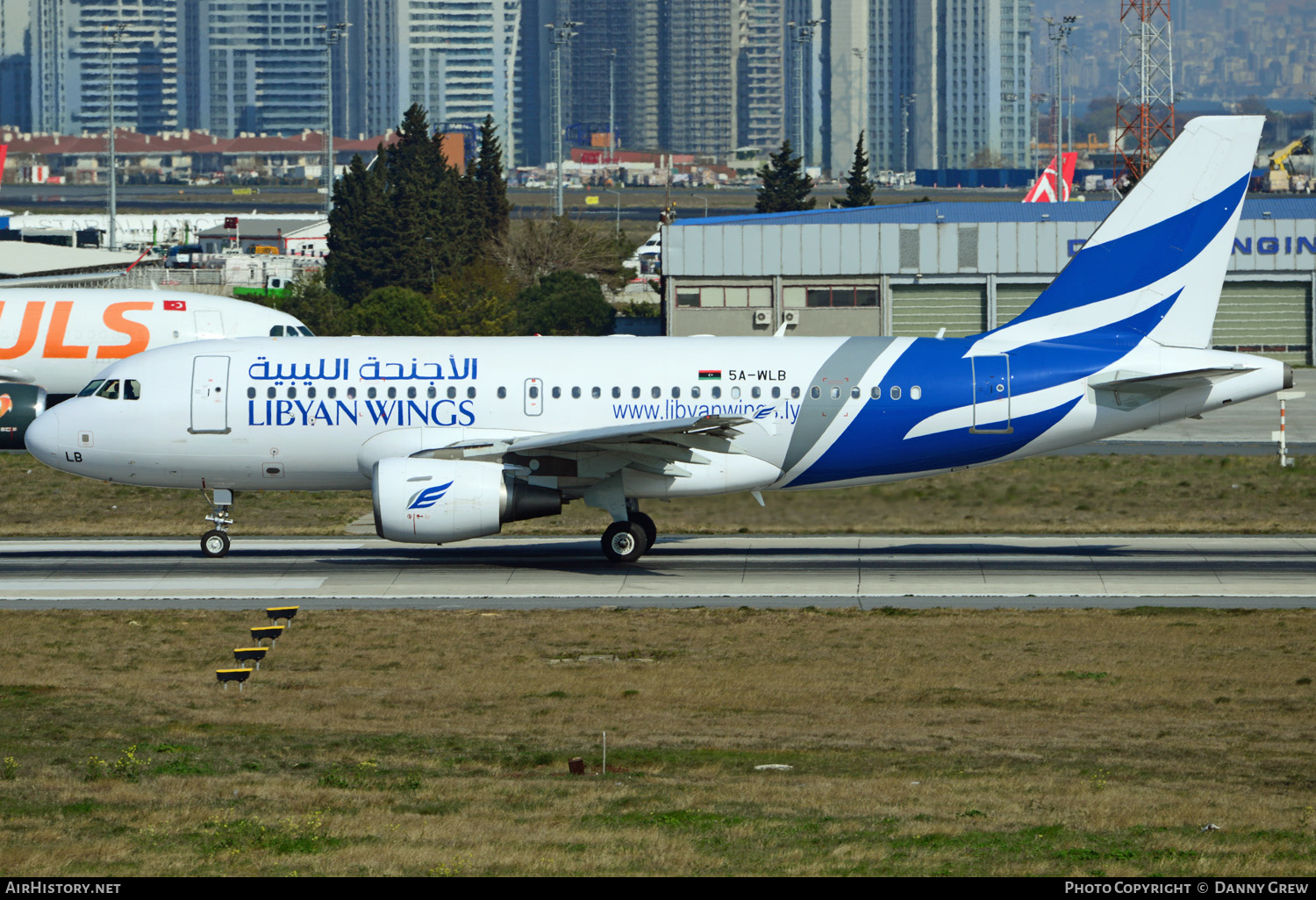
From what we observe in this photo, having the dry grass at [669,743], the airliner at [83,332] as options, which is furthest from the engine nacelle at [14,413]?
the airliner at [83,332]

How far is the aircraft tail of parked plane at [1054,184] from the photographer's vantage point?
3768 inches

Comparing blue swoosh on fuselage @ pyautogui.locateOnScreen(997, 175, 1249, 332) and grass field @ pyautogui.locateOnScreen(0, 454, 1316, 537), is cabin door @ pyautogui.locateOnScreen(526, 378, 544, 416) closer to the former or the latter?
grass field @ pyautogui.locateOnScreen(0, 454, 1316, 537)

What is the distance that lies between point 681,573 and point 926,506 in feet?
19.0

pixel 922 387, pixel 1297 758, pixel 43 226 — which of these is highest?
pixel 43 226

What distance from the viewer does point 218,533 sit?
121 ft

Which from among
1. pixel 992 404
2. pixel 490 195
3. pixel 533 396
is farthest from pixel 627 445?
pixel 490 195

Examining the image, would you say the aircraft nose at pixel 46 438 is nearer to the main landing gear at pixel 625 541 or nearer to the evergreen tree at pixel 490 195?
the main landing gear at pixel 625 541

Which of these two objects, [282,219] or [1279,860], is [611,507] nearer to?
[1279,860]

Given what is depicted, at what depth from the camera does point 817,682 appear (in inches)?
976

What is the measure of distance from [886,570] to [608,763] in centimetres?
1703

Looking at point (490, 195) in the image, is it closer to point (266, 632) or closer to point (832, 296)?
point (832, 296)

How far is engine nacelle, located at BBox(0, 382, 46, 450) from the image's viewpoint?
4275 cm
